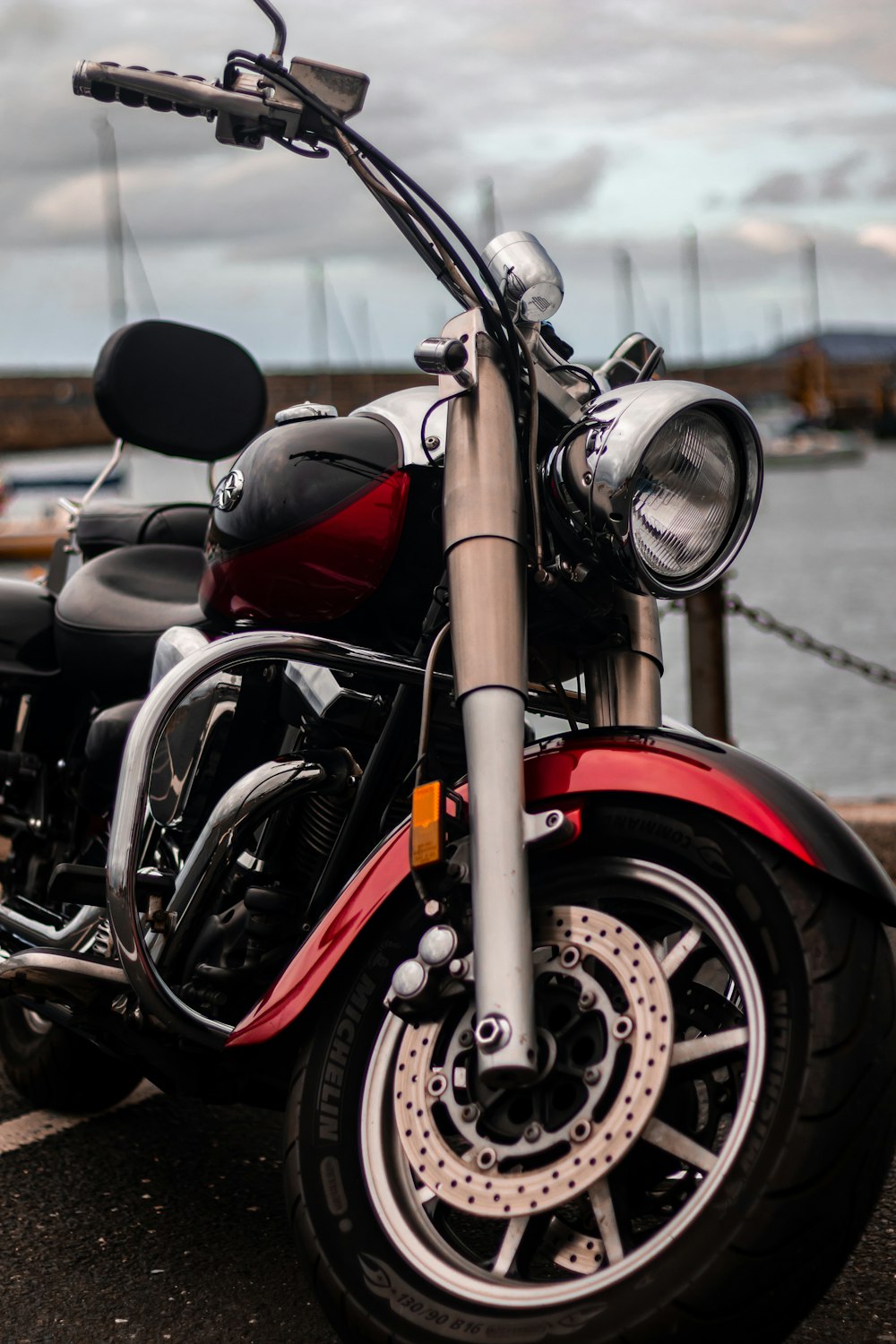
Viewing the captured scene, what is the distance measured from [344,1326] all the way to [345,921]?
48 centimetres

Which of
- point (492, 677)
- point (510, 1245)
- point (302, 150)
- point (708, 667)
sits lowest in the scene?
point (510, 1245)

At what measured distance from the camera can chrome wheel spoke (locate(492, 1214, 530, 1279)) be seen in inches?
72.4

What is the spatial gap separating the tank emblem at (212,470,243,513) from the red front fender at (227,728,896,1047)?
591 millimetres

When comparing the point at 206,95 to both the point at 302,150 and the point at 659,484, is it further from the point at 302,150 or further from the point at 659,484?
the point at 659,484

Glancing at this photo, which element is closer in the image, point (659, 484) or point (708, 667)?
point (659, 484)

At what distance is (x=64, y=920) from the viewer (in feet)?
9.53

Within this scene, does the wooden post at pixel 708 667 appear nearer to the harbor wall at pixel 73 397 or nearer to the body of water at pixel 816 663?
the body of water at pixel 816 663

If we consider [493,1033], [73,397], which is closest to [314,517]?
[493,1033]

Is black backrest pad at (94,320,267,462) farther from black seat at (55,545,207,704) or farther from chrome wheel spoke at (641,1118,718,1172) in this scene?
chrome wheel spoke at (641,1118,718,1172)

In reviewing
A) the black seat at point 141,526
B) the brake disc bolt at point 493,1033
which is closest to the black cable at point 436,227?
the brake disc bolt at point 493,1033

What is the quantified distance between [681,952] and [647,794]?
189 millimetres

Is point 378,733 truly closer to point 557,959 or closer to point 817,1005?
point 557,959

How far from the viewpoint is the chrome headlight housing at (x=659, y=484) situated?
197 centimetres

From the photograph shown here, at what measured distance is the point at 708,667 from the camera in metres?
5.87
